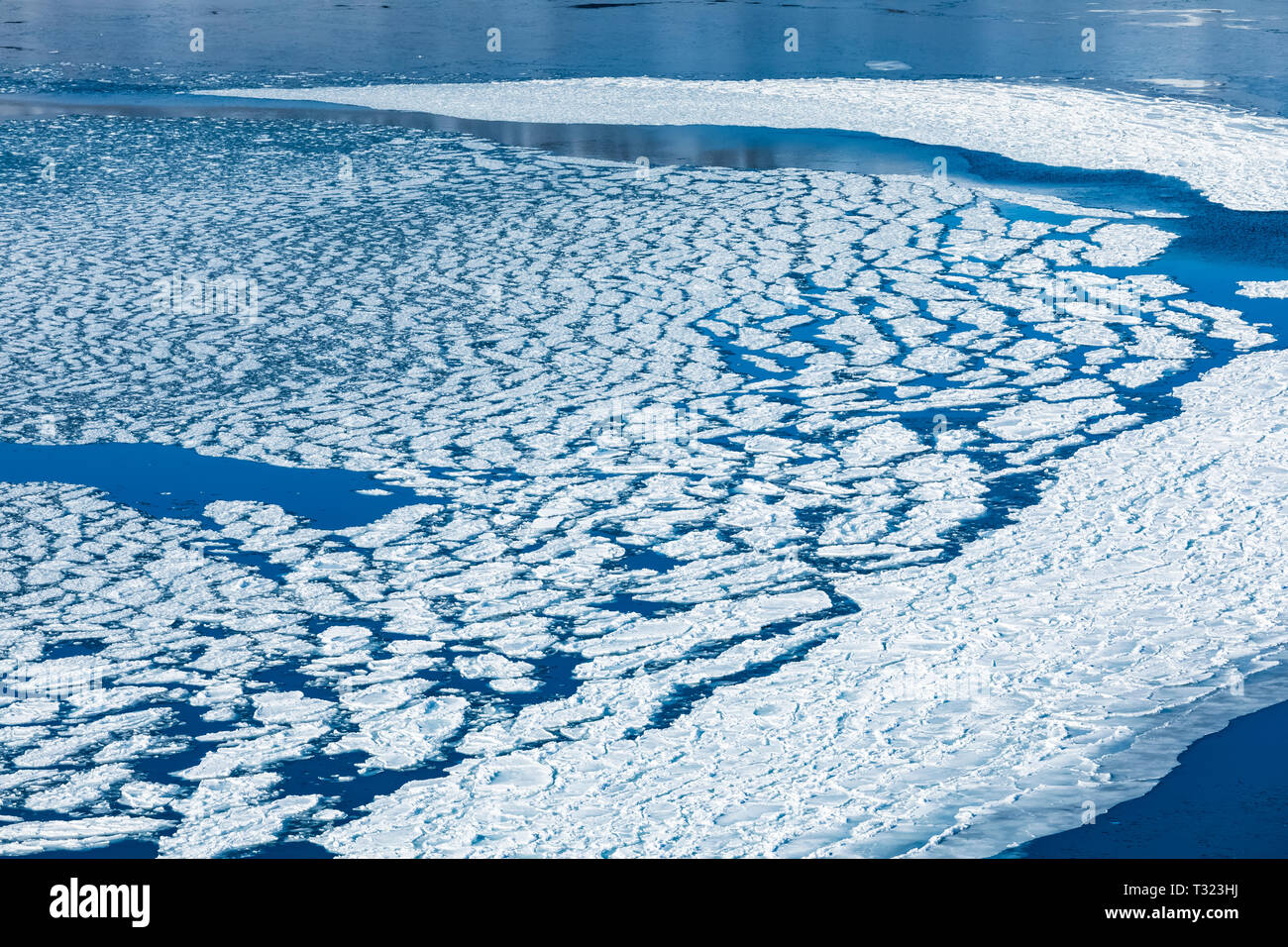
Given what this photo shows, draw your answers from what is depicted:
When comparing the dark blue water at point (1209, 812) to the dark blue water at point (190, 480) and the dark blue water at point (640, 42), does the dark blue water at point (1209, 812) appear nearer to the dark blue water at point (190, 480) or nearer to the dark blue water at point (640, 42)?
the dark blue water at point (190, 480)

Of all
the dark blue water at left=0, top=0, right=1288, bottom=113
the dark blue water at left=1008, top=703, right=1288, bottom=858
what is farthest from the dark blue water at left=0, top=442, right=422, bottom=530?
the dark blue water at left=0, top=0, right=1288, bottom=113

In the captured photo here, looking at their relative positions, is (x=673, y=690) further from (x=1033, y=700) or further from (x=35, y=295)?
(x=35, y=295)

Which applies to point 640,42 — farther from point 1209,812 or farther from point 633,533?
point 1209,812

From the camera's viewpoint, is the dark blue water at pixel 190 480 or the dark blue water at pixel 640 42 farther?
the dark blue water at pixel 640 42

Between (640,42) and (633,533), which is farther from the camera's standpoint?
(640,42)

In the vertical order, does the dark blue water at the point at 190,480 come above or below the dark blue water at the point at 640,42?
below

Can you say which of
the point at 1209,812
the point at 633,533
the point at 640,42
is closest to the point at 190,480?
the point at 633,533

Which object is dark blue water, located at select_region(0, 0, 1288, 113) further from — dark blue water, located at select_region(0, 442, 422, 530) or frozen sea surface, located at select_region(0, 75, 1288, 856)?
Result: dark blue water, located at select_region(0, 442, 422, 530)

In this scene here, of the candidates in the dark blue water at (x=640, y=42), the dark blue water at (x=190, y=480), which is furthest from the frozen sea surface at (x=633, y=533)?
the dark blue water at (x=640, y=42)

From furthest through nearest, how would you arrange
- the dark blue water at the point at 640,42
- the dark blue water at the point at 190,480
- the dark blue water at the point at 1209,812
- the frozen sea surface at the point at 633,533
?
1. the dark blue water at the point at 640,42
2. the dark blue water at the point at 190,480
3. the frozen sea surface at the point at 633,533
4. the dark blue water at the point at 1209,812
